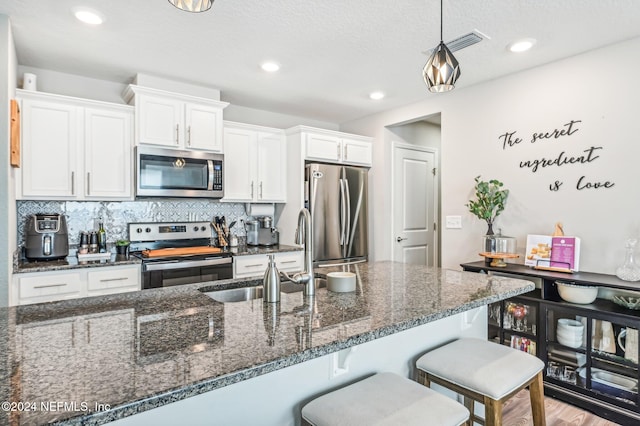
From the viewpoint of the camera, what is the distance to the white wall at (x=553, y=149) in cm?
258

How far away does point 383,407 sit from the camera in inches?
46.7

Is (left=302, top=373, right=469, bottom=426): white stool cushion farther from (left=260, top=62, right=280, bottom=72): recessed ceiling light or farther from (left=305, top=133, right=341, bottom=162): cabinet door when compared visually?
(left=305, top=133, right=341, bottom=162): cabinet door

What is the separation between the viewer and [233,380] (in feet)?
2.65

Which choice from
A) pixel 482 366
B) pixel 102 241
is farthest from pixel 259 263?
pixel 482 366

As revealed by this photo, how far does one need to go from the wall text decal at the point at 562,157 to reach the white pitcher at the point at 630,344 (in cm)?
101

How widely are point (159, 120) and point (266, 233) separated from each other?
1.58 metres

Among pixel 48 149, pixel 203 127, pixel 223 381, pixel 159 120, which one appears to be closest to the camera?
pixel 223 381

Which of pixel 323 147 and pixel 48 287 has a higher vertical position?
pixel 323 147

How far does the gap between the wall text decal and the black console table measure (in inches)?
26.5

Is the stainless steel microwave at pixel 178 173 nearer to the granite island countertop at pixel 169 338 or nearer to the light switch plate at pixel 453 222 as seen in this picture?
the granite island countertop at pixel 169 338

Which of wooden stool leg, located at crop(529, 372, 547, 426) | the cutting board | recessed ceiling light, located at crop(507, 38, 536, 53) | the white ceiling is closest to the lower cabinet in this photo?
the cutting board

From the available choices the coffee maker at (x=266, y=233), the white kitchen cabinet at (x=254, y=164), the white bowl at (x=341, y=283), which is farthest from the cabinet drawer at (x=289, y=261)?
the white bowl at (x=341, y=283)

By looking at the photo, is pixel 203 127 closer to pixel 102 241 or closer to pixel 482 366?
pixel 102 241

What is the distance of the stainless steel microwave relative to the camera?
3.12m
